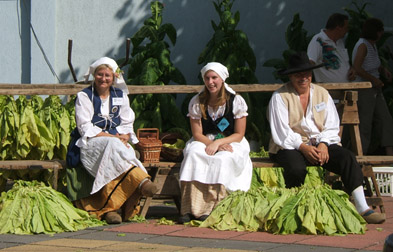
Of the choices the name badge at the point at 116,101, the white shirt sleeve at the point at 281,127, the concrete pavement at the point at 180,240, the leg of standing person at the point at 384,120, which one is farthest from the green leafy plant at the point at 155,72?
the concrete pavement at the point at 180,240

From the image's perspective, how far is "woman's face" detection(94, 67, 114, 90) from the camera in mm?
7922

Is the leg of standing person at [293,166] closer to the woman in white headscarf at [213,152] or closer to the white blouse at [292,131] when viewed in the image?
the white blouse at [292,131]

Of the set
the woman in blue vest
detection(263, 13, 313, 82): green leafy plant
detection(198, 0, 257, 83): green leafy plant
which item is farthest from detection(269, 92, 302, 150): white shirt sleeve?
detection(263, 13, 313, 82): green leafy plant

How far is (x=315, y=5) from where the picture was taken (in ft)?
37.6

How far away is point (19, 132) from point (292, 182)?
2747mm

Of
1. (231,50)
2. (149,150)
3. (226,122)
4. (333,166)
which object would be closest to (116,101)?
(149,150)

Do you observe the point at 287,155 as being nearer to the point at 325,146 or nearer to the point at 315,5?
the point at 325,146

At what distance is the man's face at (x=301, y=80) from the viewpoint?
7977 millimetres

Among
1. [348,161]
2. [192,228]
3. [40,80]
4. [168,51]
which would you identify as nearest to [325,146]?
[348,161]

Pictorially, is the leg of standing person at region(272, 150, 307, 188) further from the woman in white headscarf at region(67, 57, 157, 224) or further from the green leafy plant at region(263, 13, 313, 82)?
the green leafy plant at region(263, 13, 313, 82)

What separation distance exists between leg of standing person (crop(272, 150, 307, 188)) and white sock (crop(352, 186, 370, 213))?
0.48 meters

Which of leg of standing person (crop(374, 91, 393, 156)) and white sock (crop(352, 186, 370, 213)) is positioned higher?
leg of standing person (crop(374, 91, 393, 156))

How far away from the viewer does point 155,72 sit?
35.4 ft

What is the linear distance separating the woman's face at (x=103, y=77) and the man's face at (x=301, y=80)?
1.67 m
